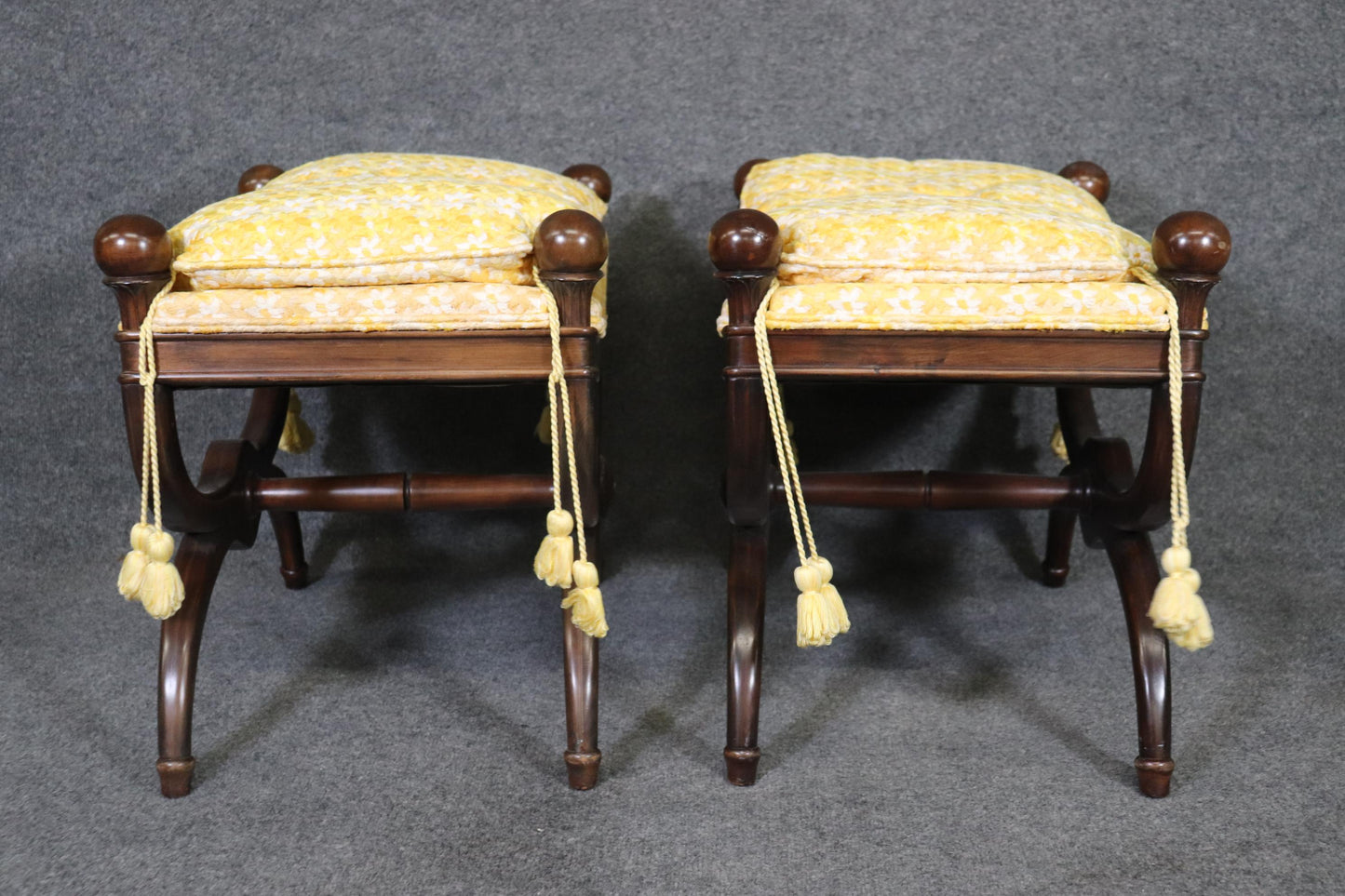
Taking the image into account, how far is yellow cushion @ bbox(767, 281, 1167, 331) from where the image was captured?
0.96 m

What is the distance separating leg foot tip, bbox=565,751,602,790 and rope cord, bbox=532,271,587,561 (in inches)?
7.0

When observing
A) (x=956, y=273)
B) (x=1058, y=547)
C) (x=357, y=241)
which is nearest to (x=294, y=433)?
(x=357, y=241)

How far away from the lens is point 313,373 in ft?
3.28

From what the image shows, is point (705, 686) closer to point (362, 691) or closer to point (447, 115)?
point (362, 691)

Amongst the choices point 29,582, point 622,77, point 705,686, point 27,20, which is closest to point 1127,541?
point 705,686

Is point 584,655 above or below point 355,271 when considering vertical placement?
below

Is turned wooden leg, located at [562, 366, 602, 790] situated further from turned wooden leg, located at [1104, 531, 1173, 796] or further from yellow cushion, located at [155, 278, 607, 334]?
turned wooden leg, located at [1104, 531, 1173, 796]

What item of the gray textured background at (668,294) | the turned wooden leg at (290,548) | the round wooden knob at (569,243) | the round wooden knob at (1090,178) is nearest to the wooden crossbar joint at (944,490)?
the gray textured background at (668,294)

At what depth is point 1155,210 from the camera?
1.65m

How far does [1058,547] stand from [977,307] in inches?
27.4

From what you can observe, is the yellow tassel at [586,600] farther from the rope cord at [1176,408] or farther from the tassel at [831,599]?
the rope cord at [1176,408]

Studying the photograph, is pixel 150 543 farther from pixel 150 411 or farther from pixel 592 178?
pixel 592 178

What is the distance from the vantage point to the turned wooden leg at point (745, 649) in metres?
1.05

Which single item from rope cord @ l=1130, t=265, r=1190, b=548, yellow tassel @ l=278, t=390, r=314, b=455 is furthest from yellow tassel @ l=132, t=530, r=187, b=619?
rope cord @ l=1130, t=265, r=1190, b=548
